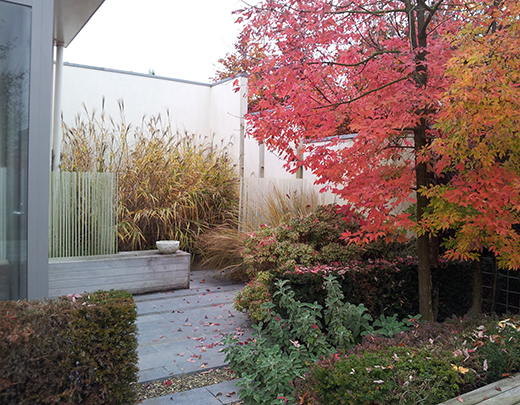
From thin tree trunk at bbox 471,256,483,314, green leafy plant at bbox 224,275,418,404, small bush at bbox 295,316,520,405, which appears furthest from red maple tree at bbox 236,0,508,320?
small bush at bbox 295,316,520,405

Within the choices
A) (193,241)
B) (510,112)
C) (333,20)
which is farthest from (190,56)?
(510,112)

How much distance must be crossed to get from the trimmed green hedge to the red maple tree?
6.14ft

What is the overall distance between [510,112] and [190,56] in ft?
73.8

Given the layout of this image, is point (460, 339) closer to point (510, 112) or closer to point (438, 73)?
point (510, 112)

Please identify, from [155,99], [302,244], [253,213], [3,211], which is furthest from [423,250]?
[155,99]

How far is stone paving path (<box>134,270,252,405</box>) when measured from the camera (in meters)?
2.94

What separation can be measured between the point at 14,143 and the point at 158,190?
3442 millimetres

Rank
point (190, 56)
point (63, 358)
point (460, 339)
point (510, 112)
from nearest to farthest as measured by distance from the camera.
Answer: point (63, 358) → point (510, 112) → point (460, 339) → point (190, 56)

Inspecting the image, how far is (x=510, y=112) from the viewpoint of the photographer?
240 centimetres

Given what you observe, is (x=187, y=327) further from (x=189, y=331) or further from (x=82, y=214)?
(x=82, y=214)

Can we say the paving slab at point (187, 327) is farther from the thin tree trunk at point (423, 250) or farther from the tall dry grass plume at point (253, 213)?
the thin tree trunk at point (423, 250)

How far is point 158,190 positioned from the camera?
6203 mm

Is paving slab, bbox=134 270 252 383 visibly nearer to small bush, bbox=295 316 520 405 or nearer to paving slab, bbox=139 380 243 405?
paving slab, bbox=139 380 243 405

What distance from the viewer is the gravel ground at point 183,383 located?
9.16 feet
